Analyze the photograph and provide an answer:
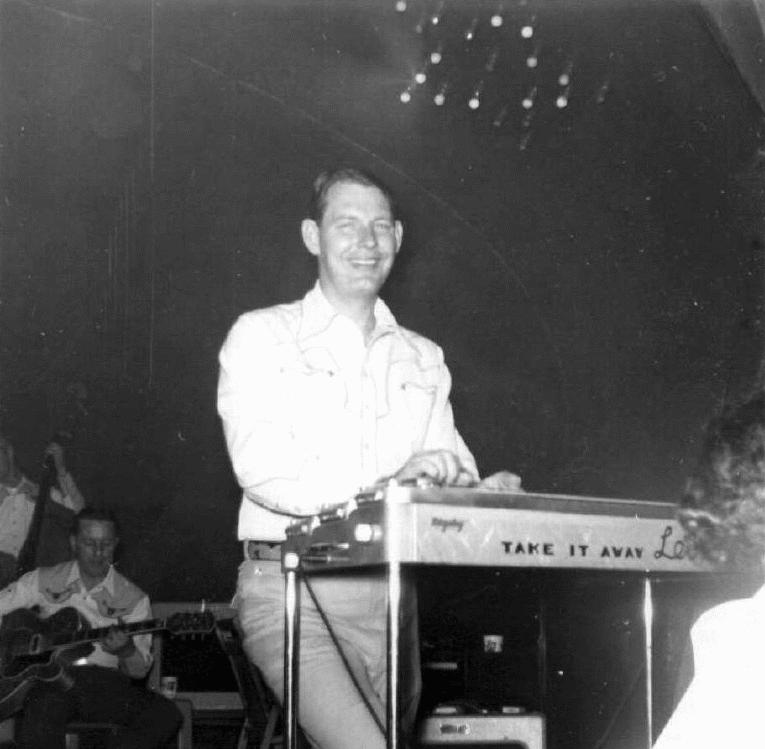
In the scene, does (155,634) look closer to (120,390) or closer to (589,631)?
(120,390)

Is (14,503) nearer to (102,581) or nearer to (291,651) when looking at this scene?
(102,581)

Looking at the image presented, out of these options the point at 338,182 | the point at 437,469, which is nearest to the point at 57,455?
the point at 338,182

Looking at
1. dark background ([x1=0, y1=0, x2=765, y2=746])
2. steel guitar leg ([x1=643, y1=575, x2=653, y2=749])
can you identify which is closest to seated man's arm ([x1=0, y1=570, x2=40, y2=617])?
dark background ([x1=0, y1=0, x2=765, y2=746])

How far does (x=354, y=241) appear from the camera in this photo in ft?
8.00

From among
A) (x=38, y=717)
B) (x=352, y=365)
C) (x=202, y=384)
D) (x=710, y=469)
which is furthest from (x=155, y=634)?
(x=710, y=469)

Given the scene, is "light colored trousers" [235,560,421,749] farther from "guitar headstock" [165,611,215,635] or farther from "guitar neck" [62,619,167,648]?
"guitar neck" [62,619,167,648]

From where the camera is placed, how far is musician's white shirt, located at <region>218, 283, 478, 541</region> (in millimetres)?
2102

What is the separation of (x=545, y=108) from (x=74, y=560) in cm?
360

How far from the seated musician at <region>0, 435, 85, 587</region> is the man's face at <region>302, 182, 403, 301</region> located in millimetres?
4153

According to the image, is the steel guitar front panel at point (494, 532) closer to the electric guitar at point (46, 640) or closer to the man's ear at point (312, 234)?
the man's ear at point (312, 234)

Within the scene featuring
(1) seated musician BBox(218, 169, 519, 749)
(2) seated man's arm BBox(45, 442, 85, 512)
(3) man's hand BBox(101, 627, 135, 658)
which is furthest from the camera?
(2) seated man's arm BBox(45, 442, 85, 512)

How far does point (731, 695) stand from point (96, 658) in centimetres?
511

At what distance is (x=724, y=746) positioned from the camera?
71 centimetres

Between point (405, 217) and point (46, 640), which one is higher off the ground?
point (405, 217)
